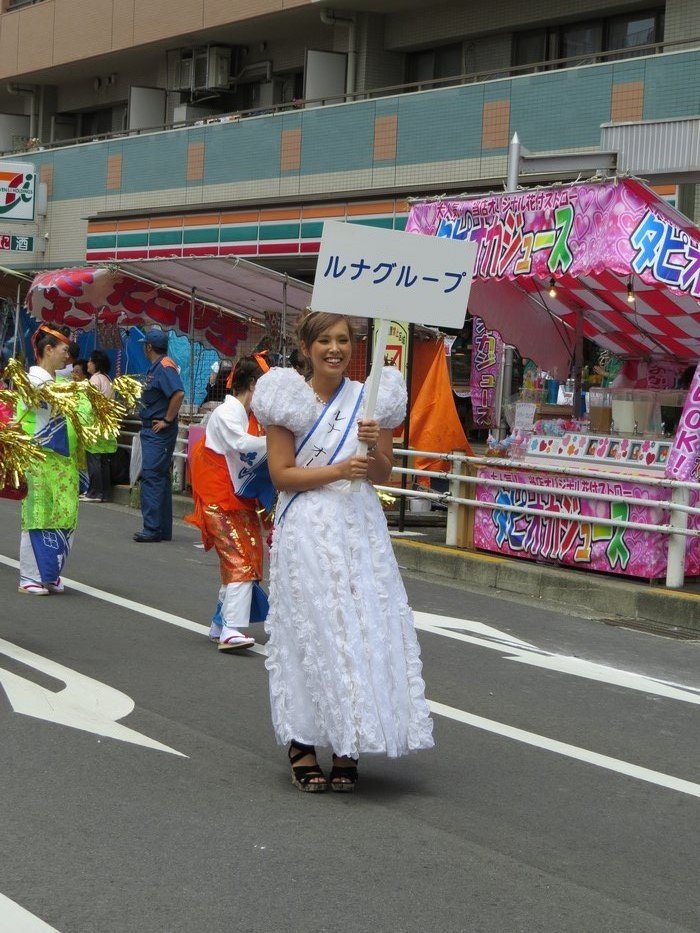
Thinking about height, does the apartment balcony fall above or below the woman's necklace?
above

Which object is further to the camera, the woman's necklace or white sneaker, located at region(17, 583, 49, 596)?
white sneaker, located at region(17, 583, 49, 596)

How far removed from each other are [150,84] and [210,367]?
10.8 m

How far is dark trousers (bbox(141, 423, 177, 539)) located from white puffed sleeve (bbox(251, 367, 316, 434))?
26.2 ft

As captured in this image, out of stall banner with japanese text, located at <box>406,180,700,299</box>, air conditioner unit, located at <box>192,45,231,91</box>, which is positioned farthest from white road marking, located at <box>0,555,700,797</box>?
air conditioner unit, located at <box>192,45,231,91</box>

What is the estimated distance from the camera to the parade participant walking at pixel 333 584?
5270 millimetres

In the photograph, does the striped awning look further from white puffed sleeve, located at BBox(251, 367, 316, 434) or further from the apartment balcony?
white puffed sleeve, located at BBox(251, 367, 316, 434)

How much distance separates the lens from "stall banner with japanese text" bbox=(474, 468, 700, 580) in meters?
10.5

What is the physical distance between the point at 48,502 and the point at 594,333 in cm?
567

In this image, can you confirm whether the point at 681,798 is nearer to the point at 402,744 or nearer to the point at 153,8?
the point at 402,744

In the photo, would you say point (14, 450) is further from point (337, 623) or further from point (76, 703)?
point (337, 623)

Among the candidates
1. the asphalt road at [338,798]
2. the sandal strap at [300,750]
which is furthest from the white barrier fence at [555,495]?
the sandal strap at [300,750]

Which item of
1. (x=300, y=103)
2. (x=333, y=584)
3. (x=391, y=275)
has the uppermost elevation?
(x=300, y=103)

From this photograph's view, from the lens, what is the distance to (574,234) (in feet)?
34.8

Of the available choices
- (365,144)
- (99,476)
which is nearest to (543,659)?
(99,476)
